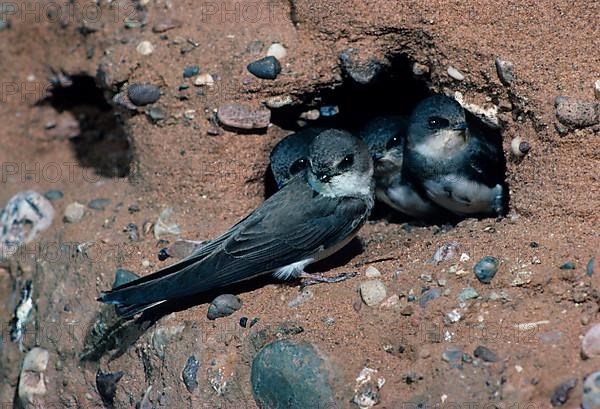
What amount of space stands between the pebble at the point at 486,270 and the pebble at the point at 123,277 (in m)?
1.82

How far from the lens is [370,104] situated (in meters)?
6.12

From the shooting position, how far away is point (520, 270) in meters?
4.30

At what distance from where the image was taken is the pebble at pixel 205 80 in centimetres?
552

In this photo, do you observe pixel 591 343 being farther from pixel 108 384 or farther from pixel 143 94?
pixel 143 94

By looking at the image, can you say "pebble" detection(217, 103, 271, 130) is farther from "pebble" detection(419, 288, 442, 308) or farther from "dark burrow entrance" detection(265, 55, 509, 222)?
"pebble" detection(419, 288, 442, 308)

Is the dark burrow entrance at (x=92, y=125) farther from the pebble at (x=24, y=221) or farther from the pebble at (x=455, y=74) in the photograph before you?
the pebble at (x=455, y=74)

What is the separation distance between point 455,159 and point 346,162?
70 cm

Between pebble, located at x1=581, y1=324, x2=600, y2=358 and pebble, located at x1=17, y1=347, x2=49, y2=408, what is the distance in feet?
9.51

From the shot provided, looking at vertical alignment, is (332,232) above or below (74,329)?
above

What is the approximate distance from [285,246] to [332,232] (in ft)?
0.83

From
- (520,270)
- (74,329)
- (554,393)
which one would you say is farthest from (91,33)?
(554,393)

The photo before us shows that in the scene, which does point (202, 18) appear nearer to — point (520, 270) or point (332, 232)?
point (332, 232)

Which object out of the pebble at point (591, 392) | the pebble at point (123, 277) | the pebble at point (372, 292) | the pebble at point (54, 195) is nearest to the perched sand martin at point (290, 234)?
the pebble at point (372, 292)

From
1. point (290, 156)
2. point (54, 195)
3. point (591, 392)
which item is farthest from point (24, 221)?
point (591, 392)
